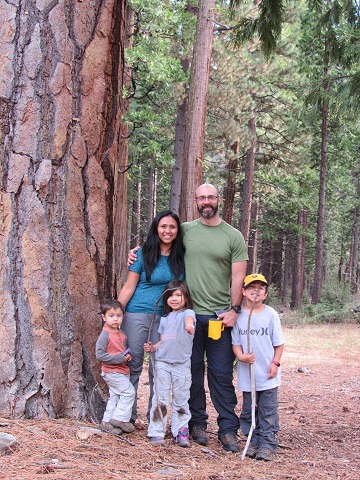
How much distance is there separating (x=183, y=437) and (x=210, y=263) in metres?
1.42

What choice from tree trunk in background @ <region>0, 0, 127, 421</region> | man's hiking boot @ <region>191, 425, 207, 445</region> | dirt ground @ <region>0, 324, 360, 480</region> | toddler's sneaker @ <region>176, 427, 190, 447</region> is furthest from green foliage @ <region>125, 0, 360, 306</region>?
toddler's sneaker @ <region>176, 427, 190, 447</region>

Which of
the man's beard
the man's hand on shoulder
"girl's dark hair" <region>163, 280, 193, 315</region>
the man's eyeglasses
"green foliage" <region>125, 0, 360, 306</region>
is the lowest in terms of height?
the man's hand on shoulder

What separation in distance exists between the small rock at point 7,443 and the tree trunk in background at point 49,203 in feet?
1.43

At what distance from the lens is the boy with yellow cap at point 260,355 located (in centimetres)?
462

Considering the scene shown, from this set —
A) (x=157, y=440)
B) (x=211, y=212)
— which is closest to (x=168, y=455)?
(x=157, y=440)

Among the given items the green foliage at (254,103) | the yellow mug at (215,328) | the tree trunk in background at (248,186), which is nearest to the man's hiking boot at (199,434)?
the yellow mug at (215,328)

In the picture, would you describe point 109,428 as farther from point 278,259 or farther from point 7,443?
point 278,259

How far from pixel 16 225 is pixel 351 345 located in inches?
483

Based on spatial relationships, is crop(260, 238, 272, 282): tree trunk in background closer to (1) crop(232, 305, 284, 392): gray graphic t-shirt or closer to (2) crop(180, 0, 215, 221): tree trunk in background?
(2) crop(180, 0, 215, 221): tree trunk in background

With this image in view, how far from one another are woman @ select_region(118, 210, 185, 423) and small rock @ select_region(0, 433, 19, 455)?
4.31 ft

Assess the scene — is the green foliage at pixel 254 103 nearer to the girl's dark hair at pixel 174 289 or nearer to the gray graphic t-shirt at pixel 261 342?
the gray graphic t-shirt at pixel 261 342

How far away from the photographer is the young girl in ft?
14.8

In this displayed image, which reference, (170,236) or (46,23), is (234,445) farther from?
(46,23)

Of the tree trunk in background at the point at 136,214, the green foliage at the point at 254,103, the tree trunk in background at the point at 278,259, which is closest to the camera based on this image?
the green foliage at the point at 254,103
